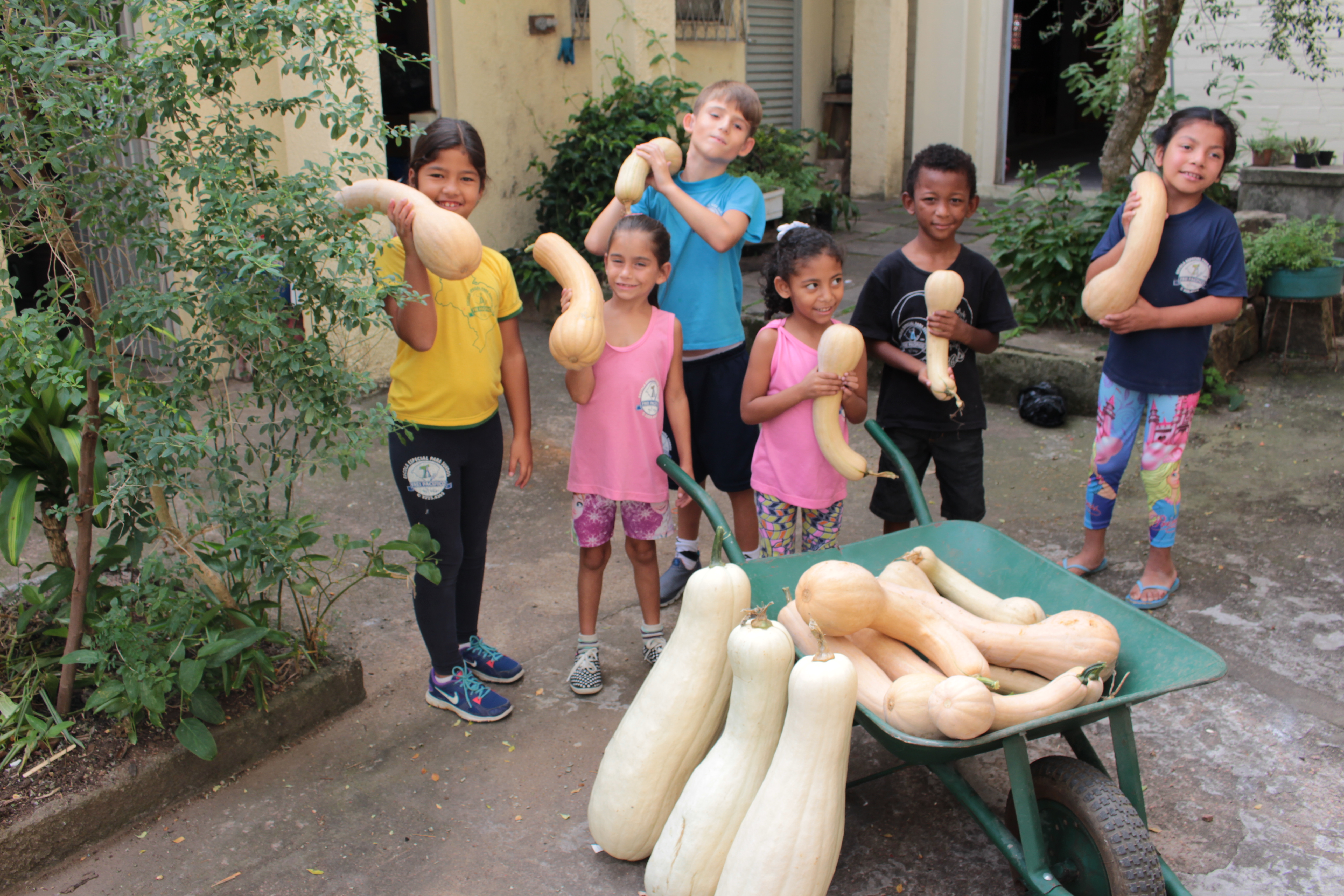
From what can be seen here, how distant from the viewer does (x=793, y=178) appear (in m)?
8.49

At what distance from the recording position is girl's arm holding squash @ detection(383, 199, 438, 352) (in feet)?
9.22

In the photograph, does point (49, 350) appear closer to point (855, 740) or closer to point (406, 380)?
point (406, 380)

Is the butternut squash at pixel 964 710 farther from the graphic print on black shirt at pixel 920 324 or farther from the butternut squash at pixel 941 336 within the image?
the graphic print on black shirt at pixel 920 324

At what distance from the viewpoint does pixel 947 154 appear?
3314 millimetres

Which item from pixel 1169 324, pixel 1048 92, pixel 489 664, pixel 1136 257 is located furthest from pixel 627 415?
pixel 1048 92

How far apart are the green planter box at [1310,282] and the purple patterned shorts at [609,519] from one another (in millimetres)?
4663

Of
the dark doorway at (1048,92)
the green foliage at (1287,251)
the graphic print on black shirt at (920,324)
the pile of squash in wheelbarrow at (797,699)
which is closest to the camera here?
the pile of squash in wheelbarrow at (797,699)

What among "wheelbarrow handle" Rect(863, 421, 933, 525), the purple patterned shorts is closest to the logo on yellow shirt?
the purple patterned shorts

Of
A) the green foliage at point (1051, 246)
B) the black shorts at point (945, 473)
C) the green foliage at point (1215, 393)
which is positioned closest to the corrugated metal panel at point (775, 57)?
the green foliage at point (1051, 246)

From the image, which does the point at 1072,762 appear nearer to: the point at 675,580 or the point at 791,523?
the point at 791,523

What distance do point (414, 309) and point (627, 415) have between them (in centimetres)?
73

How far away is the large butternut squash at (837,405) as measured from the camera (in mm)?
2975

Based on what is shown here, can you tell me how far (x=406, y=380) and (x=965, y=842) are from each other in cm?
198

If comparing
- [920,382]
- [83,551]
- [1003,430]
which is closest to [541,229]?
[1003,430]
